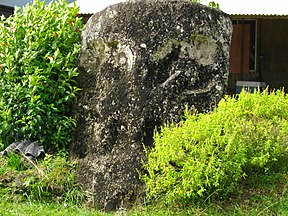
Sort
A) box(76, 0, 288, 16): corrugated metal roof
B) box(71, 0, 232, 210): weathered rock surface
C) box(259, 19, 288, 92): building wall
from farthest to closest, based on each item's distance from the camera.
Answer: box(259, 19, 288, 92): building wall → box(76, 0, 288, 16): corrugated metal roof → box(71, 0, 232, 210): weathered rock surface

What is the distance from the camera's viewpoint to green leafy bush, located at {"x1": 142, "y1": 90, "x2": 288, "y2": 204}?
3.76 metres

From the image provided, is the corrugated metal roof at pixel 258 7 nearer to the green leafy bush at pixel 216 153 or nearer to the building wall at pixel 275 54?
the building wall at pixel 275 54

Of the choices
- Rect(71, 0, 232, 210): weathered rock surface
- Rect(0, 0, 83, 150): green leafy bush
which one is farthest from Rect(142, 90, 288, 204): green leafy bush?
Rect(0, 0, 83, 150): green leafy bush

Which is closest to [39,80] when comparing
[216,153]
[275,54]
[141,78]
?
[141,78]

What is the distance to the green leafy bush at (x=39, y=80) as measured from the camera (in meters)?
4.89

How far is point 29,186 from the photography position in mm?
4473

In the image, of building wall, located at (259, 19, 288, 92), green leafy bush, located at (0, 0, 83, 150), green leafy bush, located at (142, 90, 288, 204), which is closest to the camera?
green leafy bush, located at (142, 90, 288, 204)

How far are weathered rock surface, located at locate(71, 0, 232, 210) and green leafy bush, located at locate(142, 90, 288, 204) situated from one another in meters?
0.24

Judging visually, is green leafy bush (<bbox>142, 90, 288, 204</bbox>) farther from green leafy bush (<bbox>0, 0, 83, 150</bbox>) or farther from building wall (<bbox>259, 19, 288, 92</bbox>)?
building wall (<bbox>259, 19, 288, 92</bbox>)

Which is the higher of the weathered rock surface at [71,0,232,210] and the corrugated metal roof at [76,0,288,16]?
the corrugated metal roof at [76,0,288,16]

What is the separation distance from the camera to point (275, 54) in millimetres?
12000

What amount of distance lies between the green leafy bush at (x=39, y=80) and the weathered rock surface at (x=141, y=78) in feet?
1.21

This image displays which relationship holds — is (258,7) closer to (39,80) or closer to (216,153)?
(39,80)

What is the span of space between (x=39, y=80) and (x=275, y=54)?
26.8 ft
